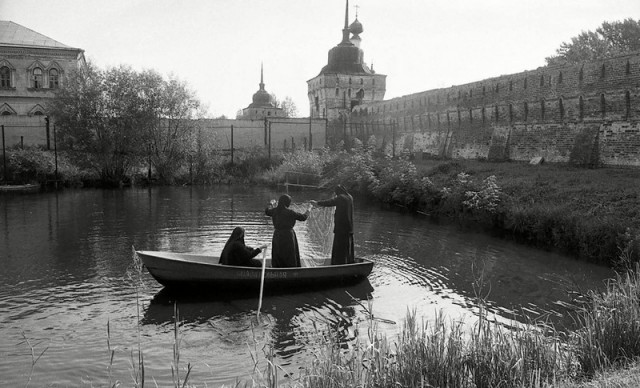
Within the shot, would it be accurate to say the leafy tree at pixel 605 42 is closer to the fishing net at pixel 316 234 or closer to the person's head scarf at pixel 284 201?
the fishing net at pixel 316 234

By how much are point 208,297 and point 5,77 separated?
146 ft

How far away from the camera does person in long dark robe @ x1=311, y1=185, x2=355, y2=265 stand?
40.4 feet

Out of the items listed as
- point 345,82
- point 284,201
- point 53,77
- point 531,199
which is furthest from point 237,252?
point 345,82

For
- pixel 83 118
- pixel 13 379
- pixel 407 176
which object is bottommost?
pixel 13 379

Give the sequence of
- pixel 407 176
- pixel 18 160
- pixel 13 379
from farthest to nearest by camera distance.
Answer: pixel 18 160 < pixel 407 176 < pixel 13 379

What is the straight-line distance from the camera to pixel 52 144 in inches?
1496

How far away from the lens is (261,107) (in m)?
72.1

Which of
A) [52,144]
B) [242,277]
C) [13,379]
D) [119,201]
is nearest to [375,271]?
[242,277]

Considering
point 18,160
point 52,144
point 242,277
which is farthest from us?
point 52,144

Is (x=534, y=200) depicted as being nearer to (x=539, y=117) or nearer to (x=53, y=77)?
(x=539, y=117)

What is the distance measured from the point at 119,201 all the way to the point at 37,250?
11654 mm

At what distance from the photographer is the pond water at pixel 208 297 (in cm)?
800

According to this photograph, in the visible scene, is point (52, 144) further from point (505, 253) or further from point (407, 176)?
point (505, 253)

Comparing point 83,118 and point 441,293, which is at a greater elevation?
point 83,118
